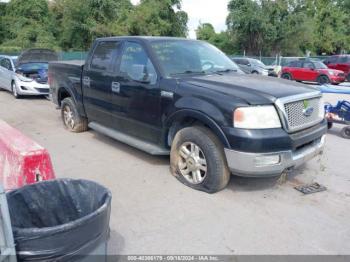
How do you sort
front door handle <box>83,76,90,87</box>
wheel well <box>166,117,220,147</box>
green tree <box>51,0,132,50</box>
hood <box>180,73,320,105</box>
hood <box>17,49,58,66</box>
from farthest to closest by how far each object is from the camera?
1. green tree <box>51,0,132,50</box>
2. hood <box>17,49,58,66</box>
3. front door handle <box>83,76,90,87</box>
4. wheel well <box>166,117,220,147</box>
5. hood <box>180,73,320,105</box>

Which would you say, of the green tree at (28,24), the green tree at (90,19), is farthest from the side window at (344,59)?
the green tree at (28,24)

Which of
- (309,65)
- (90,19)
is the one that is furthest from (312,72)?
(90,19)

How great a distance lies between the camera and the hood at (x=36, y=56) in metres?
12.9

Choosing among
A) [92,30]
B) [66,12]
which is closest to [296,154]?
[92,30]

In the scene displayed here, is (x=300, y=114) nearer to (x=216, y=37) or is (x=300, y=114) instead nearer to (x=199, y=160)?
(x=199, y=160)

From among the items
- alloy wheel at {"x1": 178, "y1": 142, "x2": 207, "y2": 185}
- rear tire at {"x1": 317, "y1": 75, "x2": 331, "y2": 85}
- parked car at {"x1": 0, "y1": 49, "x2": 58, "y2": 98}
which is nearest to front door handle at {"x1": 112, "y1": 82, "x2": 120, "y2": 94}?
alloy wheel at {"x1": 178, "y1": 142, "x2": 207, "y2": 185}

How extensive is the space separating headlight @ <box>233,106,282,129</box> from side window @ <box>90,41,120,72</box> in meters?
2.59

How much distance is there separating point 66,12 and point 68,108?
30.5 meters

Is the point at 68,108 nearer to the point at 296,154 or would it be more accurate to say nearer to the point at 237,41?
the point at 296,154

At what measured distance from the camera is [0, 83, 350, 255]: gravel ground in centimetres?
340

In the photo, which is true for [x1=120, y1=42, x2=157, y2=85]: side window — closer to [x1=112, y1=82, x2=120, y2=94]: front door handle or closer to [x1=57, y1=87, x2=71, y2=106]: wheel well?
[x1=112, y1=82, x2=120, y2=94]: front door handle

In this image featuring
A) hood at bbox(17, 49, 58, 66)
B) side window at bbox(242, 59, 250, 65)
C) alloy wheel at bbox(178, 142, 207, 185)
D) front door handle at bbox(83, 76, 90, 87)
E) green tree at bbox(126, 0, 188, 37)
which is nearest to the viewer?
alloy wheel at bbox(178, 142, 207, 185)

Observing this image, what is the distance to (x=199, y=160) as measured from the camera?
14.7ft

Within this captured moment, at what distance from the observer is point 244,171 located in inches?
161
